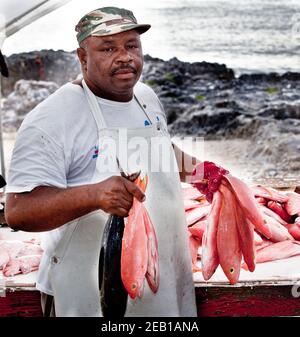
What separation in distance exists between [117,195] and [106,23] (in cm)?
54

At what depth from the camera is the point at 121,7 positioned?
6.93 feet

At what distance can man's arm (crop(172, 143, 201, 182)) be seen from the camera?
87.7 inches

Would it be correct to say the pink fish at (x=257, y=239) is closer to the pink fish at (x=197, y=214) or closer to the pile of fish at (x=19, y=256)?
the pink fish at (x=197, y=214)

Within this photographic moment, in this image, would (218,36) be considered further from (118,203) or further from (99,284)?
(99,284)

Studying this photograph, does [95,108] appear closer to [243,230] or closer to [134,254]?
[134,254]

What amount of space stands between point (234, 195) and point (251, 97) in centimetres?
42

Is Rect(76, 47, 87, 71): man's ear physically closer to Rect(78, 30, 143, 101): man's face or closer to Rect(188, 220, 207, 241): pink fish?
Rect(78, 30, 143, 101): man's face

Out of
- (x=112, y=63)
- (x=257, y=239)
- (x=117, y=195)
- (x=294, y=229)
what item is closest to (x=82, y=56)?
(x=112, y=63)

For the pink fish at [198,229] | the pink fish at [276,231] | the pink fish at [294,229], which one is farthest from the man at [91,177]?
the pink fish at [294,229]

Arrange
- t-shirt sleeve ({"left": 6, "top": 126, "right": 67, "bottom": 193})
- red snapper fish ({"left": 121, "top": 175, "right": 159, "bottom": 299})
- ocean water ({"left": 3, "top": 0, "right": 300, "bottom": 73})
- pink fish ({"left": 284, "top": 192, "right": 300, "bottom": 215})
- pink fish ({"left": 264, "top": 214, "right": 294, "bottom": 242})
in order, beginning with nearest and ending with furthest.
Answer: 1. t-shirt sleeve ({"left": 6, "top": 126, "right": 67, "bottom": 193})
2. red snapper fish ({"left": 121, "top": 175, "right": 159, "bottom": 299})
3. ocean water ({"left": 3, "top": 0, "right": 300, "bottom": 73})
4. pink fish ({"left": 264, "top": 214, "right": 294, "bottom": 242})
5. pink fish ({"left": 284, "top": 192, "right": 300, "bottom": 215})

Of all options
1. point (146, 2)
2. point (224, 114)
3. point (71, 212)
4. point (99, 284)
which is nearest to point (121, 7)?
point (146, 2)

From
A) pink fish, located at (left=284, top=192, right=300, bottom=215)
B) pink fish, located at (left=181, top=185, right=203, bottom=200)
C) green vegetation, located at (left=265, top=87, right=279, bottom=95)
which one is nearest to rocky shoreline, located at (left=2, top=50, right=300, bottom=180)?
green vegetation, located at (left=265, top=87, right=279, bottom=95)

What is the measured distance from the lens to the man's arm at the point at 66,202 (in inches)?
75.5

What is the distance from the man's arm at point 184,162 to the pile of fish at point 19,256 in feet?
1.96
